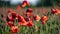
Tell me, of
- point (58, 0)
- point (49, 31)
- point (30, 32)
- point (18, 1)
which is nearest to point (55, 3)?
point (58, 0)

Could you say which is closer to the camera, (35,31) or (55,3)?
(35,31)

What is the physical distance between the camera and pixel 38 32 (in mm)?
2033

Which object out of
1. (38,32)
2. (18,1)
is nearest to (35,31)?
(38,32)

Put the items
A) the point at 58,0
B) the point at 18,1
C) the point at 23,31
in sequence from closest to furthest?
the point at 23,31
the point at 58,0
the point at 18,1

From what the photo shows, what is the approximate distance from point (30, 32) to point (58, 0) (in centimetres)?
122

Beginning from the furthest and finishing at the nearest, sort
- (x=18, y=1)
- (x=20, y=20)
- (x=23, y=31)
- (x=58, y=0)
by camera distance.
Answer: (x=18, y=1), (x=58, y=0), (x=23, y=31), (x=20, y=20)

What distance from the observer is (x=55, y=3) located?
9.95 ft

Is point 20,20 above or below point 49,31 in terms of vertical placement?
above

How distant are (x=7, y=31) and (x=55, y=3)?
1.24 meters

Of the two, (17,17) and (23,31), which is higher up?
(17,17)

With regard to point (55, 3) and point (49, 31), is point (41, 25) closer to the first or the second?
point (49, 31)

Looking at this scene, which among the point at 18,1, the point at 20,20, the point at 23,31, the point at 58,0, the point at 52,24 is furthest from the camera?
the point at 18,1

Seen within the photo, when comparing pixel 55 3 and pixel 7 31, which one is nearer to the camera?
pixel 7 31

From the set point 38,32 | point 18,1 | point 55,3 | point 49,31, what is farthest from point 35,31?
point 18,1
